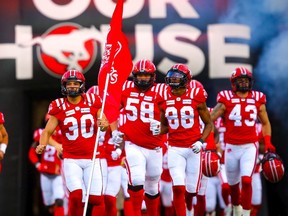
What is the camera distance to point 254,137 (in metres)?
10.7

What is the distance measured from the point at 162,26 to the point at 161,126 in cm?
365

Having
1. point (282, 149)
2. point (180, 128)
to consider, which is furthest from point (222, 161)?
point (180, 128)

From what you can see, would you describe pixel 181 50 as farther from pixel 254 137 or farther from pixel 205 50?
pixel 254 137

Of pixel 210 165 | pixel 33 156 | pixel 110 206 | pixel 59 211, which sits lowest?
pixel 59 211

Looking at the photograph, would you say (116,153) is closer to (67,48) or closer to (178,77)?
(178,77)

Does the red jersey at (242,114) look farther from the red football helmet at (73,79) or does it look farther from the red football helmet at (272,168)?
the red football helmet at (73,79)

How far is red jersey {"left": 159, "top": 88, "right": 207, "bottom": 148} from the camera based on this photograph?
9.88 metres

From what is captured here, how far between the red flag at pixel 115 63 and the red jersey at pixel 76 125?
1.06 feet

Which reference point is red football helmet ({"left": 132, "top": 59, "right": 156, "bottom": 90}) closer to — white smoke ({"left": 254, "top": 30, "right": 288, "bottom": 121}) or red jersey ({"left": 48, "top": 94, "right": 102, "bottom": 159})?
red jersey ({"left": 48, "top": 94, "right": 102, "bottom": 159})

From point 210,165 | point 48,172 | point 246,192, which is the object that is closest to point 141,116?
point 210,165

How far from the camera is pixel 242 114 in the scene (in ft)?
34.9

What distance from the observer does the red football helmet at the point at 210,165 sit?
33.6ft

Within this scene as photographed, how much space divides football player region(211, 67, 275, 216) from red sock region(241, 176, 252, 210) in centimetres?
23

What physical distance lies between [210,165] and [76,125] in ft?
6.14
